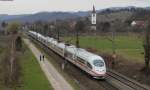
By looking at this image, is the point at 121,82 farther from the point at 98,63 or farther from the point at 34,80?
the point at 34,80

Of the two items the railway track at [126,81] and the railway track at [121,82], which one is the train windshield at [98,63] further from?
the railway track at [126,81]

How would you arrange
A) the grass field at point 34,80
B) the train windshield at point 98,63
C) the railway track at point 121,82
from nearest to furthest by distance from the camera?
the grass field at point 34,80
the railway track at point 121,82
the train windshield at point 98,63

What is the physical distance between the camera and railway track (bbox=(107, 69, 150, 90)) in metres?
49.7

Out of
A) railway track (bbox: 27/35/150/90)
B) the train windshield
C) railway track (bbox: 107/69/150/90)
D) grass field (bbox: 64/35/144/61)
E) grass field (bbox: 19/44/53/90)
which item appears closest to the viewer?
grass field (bbox: 19/44/53/90)

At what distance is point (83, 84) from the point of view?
172ft

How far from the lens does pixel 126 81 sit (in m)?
55.0

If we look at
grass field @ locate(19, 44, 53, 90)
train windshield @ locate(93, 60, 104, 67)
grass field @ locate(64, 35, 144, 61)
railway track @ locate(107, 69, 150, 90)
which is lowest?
grass field @ locate(64, 35, 144, 61)

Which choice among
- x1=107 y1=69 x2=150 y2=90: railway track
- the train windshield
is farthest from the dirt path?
x1=107 y1=69 x2=150 y2=90: railway track

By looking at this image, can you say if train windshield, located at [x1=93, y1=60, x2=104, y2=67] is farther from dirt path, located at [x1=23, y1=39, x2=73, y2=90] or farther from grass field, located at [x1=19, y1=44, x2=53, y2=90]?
grass field, located at [x1=19, y1=44, x2=53, y2=90]

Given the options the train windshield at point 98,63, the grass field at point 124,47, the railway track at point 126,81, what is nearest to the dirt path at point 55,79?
the train windshield at point 98,63

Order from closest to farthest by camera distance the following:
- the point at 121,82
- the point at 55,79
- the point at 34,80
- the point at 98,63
Result: the point at 34,80
the point at 55,79
the point at 121,82
the point at 98,63

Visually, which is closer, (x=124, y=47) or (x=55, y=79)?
(x=55, y=79)

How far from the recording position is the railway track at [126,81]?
163 feet

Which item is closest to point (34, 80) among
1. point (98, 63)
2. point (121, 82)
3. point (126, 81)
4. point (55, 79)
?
point (55, 79)
